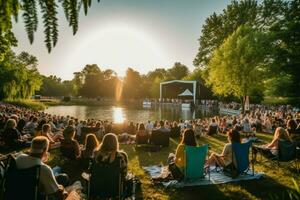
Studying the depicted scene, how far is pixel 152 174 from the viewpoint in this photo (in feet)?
24.3

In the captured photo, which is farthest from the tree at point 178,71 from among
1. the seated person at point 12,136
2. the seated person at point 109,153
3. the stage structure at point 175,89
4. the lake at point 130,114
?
the seated person at point 109,153

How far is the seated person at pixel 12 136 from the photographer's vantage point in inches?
366

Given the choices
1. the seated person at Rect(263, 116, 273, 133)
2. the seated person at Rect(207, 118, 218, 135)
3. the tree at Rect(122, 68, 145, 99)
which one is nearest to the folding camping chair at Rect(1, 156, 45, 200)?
the seated person at Rect(207, 118, 218, 135)

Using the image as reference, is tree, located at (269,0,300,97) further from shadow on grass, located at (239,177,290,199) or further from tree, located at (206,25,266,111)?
shadow on grass, located at (239,177,290,199)

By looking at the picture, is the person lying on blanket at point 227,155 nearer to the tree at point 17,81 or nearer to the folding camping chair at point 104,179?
the folding camping chair at point 104,179

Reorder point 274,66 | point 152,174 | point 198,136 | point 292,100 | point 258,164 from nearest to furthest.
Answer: point 152,174
point 258,164
point 198,136
point 274,66
point 292,100

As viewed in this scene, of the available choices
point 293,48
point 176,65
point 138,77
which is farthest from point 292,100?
point 176,65

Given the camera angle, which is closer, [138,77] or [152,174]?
[152,174]

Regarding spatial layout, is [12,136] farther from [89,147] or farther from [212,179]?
[212,179]

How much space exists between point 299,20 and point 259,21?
28.5ft

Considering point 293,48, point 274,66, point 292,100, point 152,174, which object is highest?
point 293,48

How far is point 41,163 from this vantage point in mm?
4113

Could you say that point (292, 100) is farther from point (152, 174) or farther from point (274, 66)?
point (152, 174)

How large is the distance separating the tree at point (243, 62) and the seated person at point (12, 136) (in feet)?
88.7
